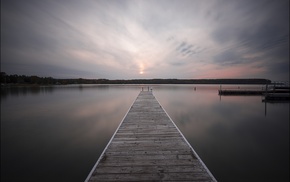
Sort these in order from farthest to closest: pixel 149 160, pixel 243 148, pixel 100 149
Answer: pixel 243 148 → pixel 100 149 → pixel 149 160

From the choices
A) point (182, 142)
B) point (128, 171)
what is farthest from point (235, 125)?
point (128, 171)

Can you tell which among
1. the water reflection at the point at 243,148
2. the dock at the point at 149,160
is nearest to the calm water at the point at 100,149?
the water reflection at the point at 243,148

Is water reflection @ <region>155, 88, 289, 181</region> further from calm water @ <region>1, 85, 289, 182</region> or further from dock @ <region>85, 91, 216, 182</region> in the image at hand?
dock @ <region>85, 91, 216, 182</region>

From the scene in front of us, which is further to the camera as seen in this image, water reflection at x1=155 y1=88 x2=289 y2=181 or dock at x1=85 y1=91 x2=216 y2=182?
water reflection at x1=155 y1=88 x2=289 y2=181

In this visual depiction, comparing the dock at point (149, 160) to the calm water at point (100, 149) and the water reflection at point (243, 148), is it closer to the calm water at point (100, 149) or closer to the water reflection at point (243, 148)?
the calm water at point (100, 149)

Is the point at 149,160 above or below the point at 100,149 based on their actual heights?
above

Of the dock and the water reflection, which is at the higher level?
the dock

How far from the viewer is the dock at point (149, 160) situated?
10.5ft

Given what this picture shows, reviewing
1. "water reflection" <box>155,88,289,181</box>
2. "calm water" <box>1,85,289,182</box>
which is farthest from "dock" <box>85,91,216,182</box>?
"water reflection" <box>155,88,289,181</box>

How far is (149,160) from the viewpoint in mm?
3852

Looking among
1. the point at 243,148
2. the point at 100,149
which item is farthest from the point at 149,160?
the point at 243,148

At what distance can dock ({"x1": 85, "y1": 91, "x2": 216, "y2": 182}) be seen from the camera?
3.20 metres

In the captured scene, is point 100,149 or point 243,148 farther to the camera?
point 243,148

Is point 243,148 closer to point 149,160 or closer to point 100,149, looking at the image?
point 149,160
